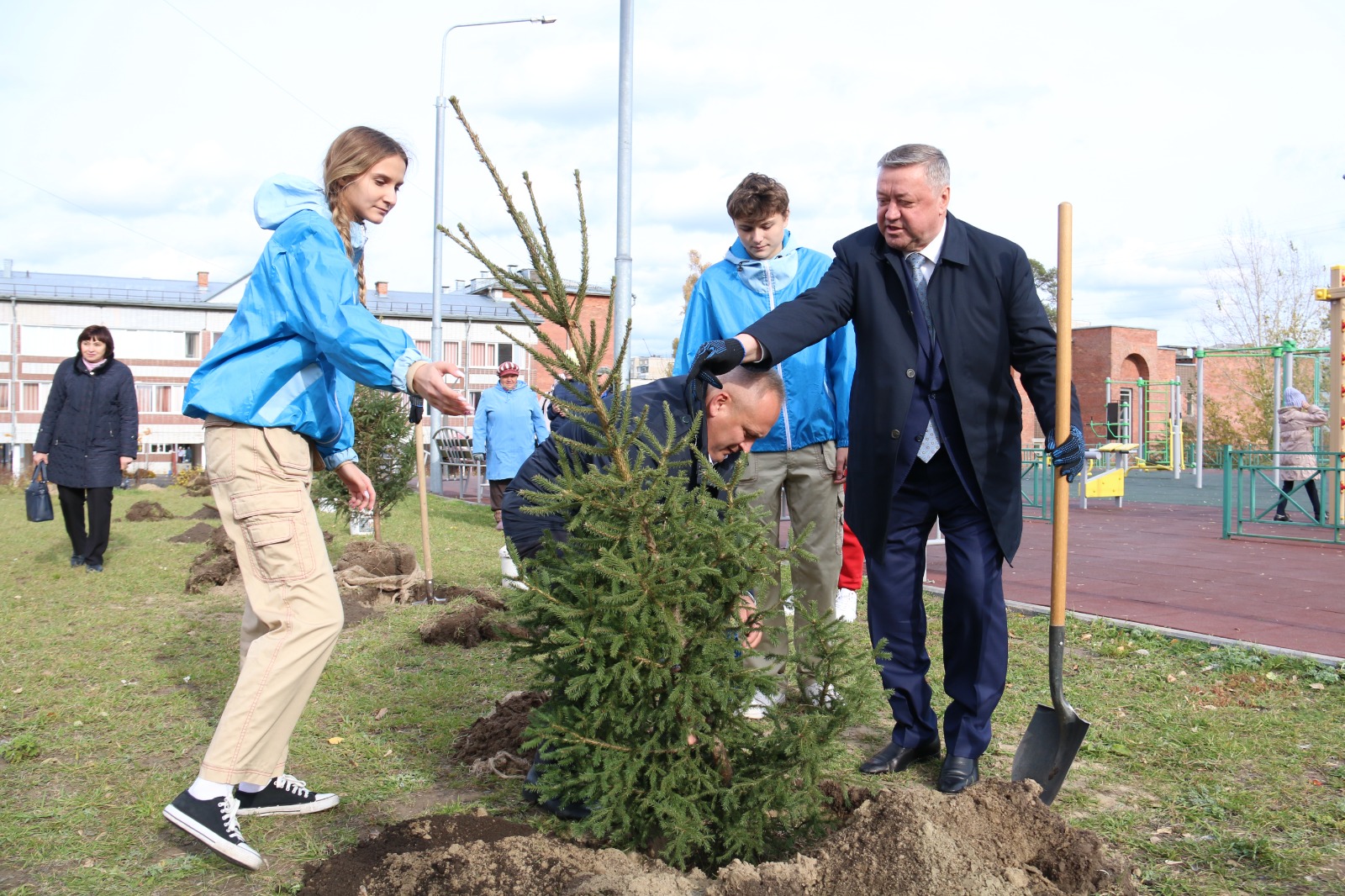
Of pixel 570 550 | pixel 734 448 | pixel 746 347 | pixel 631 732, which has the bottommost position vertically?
pixel 631 732

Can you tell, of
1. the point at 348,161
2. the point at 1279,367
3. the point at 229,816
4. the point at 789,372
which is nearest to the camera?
the point at 229,816

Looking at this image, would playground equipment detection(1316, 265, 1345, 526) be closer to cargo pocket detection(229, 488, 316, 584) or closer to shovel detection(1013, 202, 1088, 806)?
shovel detection(1013, 202, 1088, 806)

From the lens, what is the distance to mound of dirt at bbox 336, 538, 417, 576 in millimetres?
7832

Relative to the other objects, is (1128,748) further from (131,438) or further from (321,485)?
(131,438)

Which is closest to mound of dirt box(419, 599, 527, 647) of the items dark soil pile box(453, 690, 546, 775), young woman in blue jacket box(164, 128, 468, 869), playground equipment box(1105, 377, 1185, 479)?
dark soil pile box(453, 690, 546, 775)

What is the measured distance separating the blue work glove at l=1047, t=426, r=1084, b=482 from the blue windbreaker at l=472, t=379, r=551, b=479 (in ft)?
28.9

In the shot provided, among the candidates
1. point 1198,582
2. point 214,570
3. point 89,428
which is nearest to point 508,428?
point 214,570

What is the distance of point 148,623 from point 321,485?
3.02m

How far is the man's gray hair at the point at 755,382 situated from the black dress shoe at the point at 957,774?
4.81ft

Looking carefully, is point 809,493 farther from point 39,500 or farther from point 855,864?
point 39,500

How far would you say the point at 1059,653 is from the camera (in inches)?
147

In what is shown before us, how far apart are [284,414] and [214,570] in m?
5.75

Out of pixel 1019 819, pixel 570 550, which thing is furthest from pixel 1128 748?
pixel 570 550

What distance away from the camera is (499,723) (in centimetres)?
400
